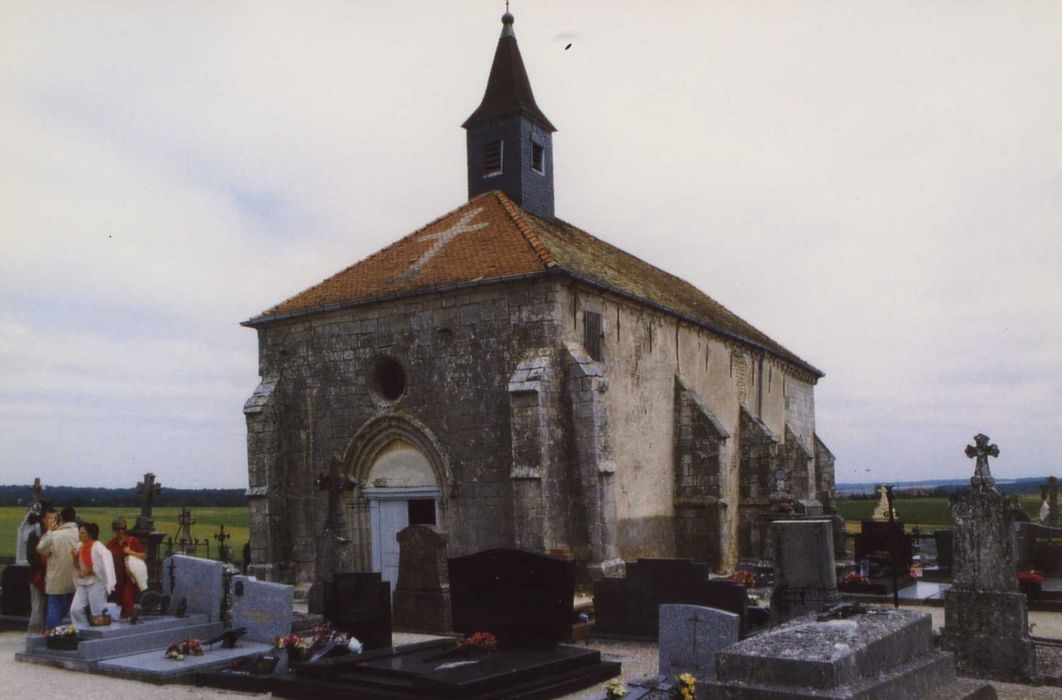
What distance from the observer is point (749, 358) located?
84.7 ft

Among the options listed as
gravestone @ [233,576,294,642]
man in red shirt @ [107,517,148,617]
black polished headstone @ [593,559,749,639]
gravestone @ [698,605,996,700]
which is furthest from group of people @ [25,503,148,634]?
gravestone @ [698,605,996,700]

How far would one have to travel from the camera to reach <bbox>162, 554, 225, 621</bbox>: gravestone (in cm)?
1280

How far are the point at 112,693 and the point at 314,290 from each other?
452 inches

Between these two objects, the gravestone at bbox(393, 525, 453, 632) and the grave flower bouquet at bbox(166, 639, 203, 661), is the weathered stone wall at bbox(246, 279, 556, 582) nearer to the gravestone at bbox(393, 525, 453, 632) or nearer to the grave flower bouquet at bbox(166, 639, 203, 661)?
the gravestone at bbox(393, 525, 453, 632)

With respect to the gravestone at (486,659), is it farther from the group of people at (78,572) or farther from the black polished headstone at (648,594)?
the group of people at (78,572)

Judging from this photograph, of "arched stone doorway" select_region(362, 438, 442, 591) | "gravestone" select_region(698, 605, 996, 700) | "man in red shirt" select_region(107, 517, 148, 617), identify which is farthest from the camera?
"arched stone doorway" select_region(362, 438, 442, 591)

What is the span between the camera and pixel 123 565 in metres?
13.2

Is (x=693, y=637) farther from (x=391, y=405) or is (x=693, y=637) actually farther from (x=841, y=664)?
(x=391, y=405)

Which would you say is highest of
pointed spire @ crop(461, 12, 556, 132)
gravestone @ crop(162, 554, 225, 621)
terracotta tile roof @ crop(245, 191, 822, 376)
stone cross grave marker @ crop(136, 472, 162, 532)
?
pointed spire @ crop(461, 12, 556, 132)

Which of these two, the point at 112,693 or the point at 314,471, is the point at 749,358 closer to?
the point at 314,471

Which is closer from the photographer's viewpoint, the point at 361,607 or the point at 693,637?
the point at 693,637

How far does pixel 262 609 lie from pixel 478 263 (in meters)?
7.93

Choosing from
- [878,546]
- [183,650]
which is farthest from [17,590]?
[878,546]

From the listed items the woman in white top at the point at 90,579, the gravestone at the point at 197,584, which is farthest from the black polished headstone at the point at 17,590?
the woman in white top at the point at 90,579
